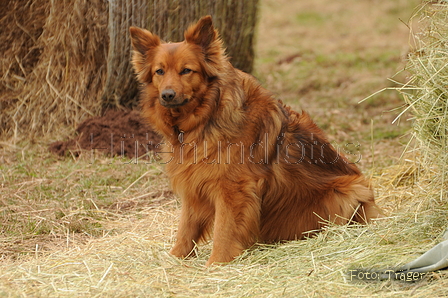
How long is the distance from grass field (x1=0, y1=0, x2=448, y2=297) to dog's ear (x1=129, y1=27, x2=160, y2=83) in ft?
4.46

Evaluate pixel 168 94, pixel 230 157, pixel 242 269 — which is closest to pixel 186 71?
pixel 168 94

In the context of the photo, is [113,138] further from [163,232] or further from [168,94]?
[168,94]

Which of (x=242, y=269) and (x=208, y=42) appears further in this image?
(x=208, y=42)

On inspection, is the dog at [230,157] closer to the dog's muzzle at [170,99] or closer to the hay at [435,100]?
the dog's muzzle at [170,99]

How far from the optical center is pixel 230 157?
4277 millimetres

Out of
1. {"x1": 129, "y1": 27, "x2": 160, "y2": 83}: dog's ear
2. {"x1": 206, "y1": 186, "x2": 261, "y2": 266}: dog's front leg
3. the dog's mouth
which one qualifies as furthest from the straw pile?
{"x1": 206, "y1": 186, "x2": 261, "y2": 266}: dog's front leg

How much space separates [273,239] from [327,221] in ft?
1.62

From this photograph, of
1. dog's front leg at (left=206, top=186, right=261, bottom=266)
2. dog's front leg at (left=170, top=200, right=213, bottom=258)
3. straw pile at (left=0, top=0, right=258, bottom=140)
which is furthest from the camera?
straw pile at (left=0, top=0, right=258, bottom=140)

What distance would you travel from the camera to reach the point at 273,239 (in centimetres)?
468

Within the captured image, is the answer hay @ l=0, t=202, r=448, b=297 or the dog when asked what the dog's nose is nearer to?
the dog

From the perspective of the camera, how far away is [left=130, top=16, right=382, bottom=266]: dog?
428cm

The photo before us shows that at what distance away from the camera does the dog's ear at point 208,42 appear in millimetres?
4375

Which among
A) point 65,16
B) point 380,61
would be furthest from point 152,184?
point 380,61

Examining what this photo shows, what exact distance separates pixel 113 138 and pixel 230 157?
133 inches
